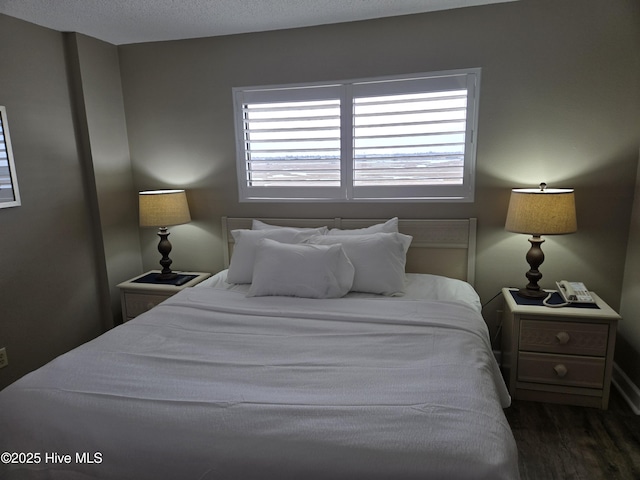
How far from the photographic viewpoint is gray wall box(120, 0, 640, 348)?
7.64ft

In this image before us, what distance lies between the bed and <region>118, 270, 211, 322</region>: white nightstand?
757mm

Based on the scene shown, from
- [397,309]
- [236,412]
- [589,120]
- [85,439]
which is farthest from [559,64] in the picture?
[85,439]

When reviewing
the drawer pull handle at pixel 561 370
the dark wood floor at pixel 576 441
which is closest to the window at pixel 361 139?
the drawer pull handle at pixel 561 370

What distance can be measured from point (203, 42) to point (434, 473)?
122 inches

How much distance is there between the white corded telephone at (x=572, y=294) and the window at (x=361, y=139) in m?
0.80

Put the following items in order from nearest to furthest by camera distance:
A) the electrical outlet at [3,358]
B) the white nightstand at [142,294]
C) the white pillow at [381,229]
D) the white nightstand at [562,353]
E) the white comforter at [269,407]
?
the white comforter at [269,407]
the white nightstand at [562,353]
the electrical outlet at [3,358]
the white pillow at [381,229]
the white nightstand at [142,294]

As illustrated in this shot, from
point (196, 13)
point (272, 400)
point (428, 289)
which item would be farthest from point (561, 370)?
point (196, 13)

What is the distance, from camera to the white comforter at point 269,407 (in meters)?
1.08

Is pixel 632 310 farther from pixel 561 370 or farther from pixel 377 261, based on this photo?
pixel 377 261

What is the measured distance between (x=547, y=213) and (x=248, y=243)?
5.98ft

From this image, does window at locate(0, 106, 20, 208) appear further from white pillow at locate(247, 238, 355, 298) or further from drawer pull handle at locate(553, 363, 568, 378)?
drawer pull handle at locate(553, 363, 568, 378)

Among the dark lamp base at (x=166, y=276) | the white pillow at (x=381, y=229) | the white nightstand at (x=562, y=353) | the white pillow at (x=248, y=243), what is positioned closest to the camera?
the white nightstand at (x=562, y=353)

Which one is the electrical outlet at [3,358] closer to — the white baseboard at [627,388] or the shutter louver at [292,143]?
the shutter louver at [292,143]

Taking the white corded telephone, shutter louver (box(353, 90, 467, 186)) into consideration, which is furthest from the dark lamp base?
the white corded telephone
